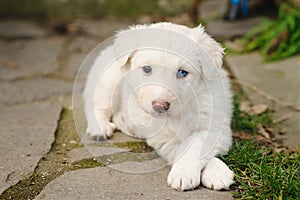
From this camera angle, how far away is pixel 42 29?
689 cm

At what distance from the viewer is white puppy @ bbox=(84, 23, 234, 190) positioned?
9.84ft

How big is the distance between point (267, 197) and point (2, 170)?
1713mm

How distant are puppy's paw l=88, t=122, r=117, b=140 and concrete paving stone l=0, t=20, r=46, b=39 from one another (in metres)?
3.26

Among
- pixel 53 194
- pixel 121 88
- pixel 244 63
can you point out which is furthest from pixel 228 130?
pixel 244 63

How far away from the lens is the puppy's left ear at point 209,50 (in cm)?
323

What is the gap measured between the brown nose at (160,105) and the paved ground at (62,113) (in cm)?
48

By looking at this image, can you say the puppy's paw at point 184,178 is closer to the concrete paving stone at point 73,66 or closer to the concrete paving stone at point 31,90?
the concrete paving stone at point 31,90

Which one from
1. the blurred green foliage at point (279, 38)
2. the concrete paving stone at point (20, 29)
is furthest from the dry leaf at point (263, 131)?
the concrete paving stone at point (20, 29)

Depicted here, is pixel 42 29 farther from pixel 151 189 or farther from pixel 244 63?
pixel 151 189

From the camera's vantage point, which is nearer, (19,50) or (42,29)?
(19,50)

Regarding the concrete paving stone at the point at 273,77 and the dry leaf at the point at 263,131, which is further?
the concrete paving stone at the point at 273,77

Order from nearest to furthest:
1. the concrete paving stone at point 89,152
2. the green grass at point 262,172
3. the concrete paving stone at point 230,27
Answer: the green grass at point 262,172 < the concrete paving stone at point 89,152 < the concrete paving stone at point 230,27

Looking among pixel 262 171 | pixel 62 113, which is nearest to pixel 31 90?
pixel 62 113

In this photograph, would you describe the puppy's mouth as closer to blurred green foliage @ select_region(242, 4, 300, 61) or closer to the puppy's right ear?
the puppy's right ear
